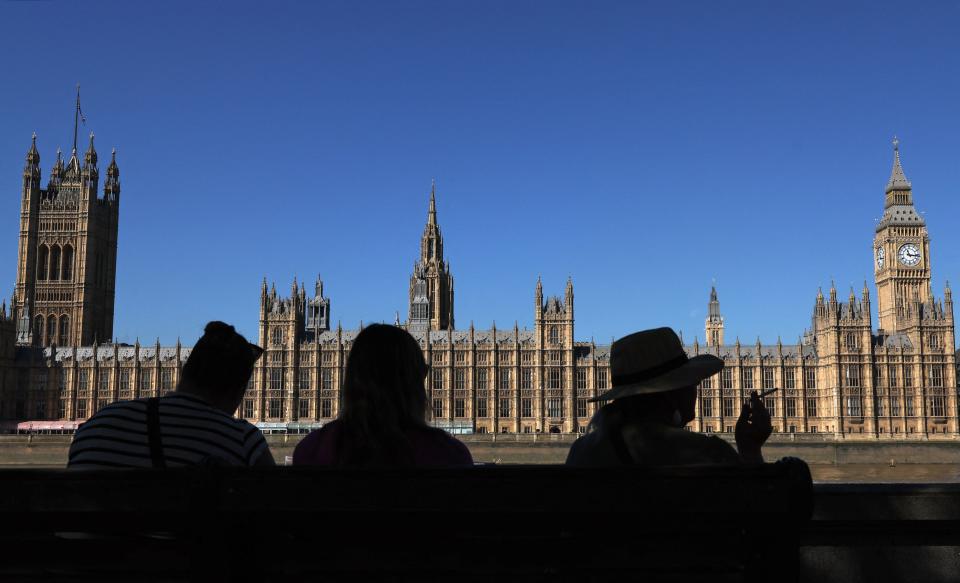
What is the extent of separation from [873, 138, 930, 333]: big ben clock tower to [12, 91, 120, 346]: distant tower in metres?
77.5

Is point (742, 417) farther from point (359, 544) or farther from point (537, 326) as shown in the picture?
point (537, 326)

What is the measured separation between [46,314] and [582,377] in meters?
53.5

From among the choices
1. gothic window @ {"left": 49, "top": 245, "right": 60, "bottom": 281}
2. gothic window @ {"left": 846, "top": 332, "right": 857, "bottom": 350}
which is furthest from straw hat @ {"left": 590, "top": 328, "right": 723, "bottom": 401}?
gothic window @ {"left": 49, "top": 245, "right": 60, "bottom": 281}

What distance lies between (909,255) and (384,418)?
9625 centimetres

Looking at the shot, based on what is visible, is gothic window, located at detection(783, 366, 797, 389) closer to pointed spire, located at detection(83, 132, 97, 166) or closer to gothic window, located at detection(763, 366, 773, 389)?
gothic window, located at detection(763, 366, 773, 389)

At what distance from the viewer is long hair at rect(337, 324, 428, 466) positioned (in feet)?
12.9

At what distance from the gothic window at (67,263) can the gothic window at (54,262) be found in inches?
23.3

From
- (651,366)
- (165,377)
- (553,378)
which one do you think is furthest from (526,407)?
(651,366)

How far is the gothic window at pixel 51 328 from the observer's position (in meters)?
89.5

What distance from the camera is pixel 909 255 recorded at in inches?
3548

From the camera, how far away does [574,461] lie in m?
4.34

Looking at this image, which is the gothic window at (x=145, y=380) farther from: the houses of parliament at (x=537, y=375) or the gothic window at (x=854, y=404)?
the gothic window at (x=854, y=404)

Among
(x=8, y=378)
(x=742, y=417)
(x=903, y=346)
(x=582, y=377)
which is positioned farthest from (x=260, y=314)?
(x=742, y=417)

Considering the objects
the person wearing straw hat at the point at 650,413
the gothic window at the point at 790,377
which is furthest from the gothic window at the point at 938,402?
the person wearing straw hat at the point at 650,413
